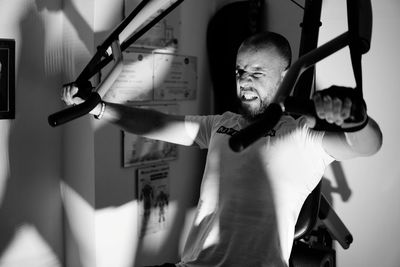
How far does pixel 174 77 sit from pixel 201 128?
67 centimetres

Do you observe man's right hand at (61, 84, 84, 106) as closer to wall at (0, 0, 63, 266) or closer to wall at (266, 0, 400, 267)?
wall at (0, 0, 63, 266)

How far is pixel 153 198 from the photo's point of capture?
6.36 feet

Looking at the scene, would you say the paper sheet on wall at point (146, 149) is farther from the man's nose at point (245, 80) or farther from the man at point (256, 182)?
the man's nose at point (245, 80)

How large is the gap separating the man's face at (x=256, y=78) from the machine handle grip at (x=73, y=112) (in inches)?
17.9

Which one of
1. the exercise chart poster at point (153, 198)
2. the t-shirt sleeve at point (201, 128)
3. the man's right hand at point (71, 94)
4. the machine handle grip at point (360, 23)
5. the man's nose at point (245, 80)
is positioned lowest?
the exercise chart poster at point (153, 198)

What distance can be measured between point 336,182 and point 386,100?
424 mm

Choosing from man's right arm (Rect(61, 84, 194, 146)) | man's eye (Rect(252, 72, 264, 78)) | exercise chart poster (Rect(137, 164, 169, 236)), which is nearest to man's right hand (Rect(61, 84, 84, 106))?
man's right arm (Rect(61, 84, 194, 146))

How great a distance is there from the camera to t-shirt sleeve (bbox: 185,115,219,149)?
54.9 inches

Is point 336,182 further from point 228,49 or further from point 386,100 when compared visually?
point 228,49

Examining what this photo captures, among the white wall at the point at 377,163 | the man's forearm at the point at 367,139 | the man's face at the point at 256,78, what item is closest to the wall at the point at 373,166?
the white wall at the point at 377,163

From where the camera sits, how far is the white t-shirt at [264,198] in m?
1.14

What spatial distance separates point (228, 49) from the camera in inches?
82.8

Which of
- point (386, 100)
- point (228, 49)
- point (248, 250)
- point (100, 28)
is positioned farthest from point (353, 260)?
point (100, 28)

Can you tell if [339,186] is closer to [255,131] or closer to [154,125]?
[154,125]
